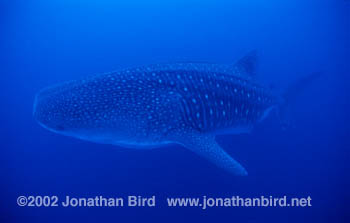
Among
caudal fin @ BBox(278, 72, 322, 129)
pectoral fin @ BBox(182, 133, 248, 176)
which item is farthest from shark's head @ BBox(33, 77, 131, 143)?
caudal fin @ BBox(278, 72, 322, 129)

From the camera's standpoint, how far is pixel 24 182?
172 inches

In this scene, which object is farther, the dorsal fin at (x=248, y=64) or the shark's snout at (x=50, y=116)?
the dorsal fin at (x=248, y=64)

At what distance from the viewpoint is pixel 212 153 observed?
2.73 metres

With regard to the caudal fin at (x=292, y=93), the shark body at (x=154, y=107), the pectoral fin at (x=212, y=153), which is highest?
the caudal fin at (x=292, y=93)

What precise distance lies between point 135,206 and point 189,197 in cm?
82

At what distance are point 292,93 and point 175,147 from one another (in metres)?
2.06

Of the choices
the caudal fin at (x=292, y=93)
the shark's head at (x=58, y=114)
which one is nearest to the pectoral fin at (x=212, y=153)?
the shark's head at (x=58, y=114)

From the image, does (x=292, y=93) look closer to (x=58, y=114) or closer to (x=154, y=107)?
(x=154, y=107)

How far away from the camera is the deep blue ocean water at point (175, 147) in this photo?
413cm

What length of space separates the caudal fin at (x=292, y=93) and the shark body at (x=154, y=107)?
1045 millimetres

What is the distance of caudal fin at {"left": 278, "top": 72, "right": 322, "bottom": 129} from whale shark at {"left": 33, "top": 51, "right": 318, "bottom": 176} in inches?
39.4

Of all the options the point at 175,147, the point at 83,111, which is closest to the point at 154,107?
→ the point at 83,111

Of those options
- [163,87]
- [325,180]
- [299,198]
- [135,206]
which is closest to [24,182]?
[135,206]

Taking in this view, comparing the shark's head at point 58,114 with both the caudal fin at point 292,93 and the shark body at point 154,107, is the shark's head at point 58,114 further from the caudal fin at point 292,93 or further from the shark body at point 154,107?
the caudal fin at point 292,93
